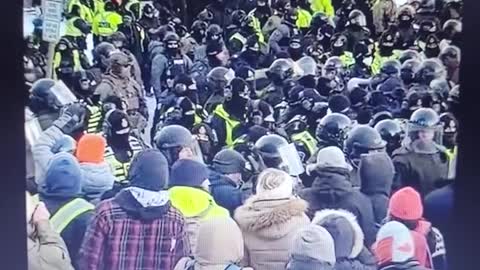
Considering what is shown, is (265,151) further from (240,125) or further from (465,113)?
(465,113)

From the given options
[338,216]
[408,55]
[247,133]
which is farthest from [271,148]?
[408,55]

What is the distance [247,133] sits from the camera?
1.29 meters

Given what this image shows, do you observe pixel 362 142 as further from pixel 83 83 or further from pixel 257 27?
pixel 83 83

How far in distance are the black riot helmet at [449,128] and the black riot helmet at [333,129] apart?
14cm

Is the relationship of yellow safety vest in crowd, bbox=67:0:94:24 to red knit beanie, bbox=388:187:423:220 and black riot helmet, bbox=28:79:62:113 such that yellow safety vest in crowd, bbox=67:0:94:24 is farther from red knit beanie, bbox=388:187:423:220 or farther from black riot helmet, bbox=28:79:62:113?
red knit beanie, bbox=388:187:423:220

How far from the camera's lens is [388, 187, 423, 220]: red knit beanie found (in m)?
1.28

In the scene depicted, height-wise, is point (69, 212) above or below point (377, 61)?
below

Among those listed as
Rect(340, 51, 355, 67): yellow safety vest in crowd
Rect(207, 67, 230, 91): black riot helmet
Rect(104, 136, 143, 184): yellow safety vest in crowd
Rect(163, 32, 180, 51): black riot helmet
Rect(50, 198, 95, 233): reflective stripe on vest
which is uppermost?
Rect(163, 32, 180, 51): black riot helmet

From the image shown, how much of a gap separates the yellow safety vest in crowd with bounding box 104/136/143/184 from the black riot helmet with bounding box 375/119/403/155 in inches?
14.6

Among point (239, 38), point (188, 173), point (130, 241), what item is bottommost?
Answer: point (130, 241)

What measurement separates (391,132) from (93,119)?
460 mm

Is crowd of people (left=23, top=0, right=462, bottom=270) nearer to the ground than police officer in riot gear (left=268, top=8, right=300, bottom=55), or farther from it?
nearer to the ground

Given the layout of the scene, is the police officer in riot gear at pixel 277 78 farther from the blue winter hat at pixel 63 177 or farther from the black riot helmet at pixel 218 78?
the blue winter hat at pixel 63 177

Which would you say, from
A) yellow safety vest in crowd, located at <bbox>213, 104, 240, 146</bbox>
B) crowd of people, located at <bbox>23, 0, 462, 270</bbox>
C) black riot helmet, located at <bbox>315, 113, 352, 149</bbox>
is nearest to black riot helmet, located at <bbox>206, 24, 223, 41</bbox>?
crowd of people, located at <bbox>23, 0, 462, 270</bbox>
